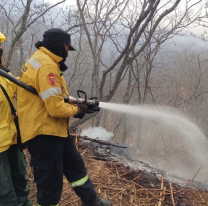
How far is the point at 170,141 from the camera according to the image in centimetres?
1345

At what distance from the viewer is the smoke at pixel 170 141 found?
669 cm

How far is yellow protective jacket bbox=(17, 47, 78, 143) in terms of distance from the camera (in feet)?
6.81

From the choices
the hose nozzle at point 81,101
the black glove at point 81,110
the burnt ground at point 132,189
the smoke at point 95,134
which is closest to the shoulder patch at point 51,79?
the hose nozzle at point 81,101

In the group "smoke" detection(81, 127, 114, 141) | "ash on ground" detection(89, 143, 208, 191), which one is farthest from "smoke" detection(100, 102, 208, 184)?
"smoke" detection(81, 127, 114, 141)

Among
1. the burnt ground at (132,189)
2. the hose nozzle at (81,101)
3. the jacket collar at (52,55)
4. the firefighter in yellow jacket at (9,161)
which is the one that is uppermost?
the jacket collar at (52,55)

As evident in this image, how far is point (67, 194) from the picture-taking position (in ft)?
10.3

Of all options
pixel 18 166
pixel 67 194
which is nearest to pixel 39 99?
pixel 18 166

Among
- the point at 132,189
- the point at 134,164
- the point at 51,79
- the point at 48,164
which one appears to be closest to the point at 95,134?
the point at 134,164

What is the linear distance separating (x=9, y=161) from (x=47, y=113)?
76 cm

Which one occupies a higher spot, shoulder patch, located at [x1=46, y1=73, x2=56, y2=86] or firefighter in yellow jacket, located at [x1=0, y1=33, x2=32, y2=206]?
shoulder patch, located at [x1=46, y1=73, x2=56, y2=86]

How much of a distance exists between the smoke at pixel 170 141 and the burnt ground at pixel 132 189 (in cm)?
121

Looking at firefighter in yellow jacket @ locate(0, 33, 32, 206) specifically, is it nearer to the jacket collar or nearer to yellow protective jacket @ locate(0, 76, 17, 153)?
yellow protective jacket @ locate(0, 76, 17, 153)

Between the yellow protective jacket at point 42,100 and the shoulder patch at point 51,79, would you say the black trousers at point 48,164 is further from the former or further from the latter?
the shoulder patch at point 51,79

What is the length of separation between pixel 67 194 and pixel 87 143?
2016 mm
